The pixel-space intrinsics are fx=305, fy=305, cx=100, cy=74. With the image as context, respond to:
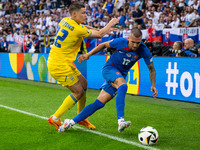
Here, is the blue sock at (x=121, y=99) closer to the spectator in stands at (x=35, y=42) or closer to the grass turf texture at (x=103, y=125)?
the grass turf texture at (x=103, y=125)

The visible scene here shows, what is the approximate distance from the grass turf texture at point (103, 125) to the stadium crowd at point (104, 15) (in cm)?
615

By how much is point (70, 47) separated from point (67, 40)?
15 cm

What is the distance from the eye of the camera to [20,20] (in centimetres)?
2697

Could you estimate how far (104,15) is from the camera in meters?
17.7

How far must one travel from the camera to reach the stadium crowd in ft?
45.6

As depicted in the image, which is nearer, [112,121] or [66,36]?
[66,36]

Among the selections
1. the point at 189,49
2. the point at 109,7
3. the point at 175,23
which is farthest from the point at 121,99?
the point at 109,7

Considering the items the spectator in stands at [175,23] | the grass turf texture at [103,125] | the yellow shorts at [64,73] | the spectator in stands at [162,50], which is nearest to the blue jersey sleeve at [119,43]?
the yellow shorts at [64,73]

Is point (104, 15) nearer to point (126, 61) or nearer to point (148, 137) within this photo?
point (126, 61)

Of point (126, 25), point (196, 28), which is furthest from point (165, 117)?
point (126, 25)

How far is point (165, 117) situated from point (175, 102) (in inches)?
87.0

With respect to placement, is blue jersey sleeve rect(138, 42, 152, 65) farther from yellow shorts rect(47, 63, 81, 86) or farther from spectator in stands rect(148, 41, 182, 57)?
spectator in stands rect(148, 41, 182, 57)

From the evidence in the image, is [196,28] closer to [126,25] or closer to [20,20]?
[126,25]

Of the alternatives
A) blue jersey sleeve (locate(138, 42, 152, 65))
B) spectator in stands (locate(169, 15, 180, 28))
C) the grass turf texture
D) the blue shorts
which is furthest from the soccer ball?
spectator in stands (locate(169, 15, 180, 28))
